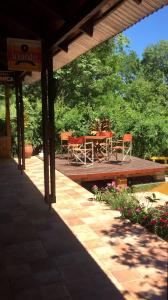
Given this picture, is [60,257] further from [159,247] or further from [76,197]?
[76,197]

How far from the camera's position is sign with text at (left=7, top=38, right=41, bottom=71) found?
4793mm

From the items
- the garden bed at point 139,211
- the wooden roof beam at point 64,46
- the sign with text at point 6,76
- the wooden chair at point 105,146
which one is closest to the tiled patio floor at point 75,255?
the garden bed at point 139,211

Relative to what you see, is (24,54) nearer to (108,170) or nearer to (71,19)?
(71,19)

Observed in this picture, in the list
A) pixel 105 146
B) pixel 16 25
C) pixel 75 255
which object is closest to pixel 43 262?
pixel 75 255

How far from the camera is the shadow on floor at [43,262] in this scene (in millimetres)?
2822

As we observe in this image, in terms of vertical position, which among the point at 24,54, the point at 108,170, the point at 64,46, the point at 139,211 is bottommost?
the point at 139,211

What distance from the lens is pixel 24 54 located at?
4.91m

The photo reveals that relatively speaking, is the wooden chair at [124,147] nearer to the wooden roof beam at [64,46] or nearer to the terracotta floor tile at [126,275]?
the wooden roof beam at [64,46]

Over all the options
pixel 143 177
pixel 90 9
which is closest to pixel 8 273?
pixel 90 9

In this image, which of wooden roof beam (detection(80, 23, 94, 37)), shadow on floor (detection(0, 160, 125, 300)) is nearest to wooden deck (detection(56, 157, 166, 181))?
shadow on floor (detection(0, 160, 125, 300))

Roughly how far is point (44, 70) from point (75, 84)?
14.1 metres

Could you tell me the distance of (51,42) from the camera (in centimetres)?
481

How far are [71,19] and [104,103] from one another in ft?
49.4

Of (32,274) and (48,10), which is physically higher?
(48,10)
